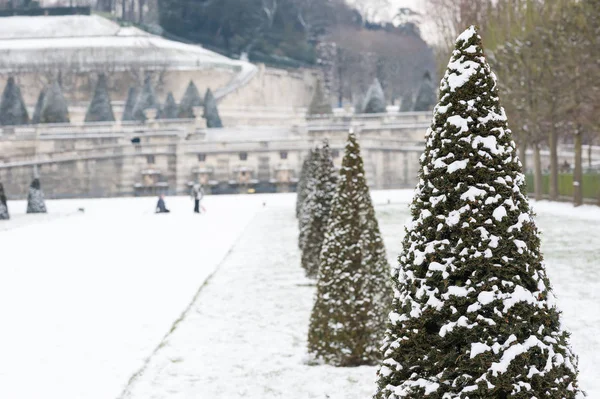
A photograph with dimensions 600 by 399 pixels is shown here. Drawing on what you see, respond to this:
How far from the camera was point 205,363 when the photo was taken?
387 inches

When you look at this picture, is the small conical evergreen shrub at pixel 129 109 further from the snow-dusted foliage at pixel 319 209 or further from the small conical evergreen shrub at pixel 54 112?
the snow-dusted foliage at pixel 319 209

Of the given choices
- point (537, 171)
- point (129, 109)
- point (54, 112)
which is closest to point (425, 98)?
point (129, 109)

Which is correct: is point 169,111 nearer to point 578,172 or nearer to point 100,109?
point 100,109

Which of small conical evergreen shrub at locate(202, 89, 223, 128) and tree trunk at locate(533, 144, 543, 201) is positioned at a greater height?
small conical evergreen shrub at locate(202, 89, 223, 128)

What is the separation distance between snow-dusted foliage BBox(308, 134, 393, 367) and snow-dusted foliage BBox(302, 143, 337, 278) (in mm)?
4761

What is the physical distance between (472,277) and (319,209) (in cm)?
1043

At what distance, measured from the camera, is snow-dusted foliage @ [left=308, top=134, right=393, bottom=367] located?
9312 millimetres

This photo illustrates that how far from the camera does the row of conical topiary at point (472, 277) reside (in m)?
4.55

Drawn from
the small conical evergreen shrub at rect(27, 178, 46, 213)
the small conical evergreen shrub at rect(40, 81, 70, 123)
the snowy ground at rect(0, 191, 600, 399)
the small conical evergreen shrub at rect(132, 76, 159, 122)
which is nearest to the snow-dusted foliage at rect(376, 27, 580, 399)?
the snowy ground at rect(0, 191, 600, 399)

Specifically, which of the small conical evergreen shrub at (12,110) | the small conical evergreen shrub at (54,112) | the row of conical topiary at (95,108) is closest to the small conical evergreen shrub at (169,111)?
the row of conical topiary at (95,108)

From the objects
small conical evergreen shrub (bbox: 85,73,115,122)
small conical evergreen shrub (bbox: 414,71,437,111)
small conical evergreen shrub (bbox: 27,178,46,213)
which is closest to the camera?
small conical evergreen shrub (bbox: 27,178,46,213)

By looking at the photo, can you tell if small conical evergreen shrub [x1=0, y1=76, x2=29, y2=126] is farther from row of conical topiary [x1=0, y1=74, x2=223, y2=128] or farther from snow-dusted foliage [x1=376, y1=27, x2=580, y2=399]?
snow-dusted foliage [x1=376, y1=27, x2=580, y2=399]

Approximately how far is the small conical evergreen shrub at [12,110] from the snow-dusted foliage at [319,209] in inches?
1647

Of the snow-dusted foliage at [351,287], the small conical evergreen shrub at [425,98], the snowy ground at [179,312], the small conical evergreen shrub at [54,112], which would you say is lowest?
the snowy ground at [179,312]
